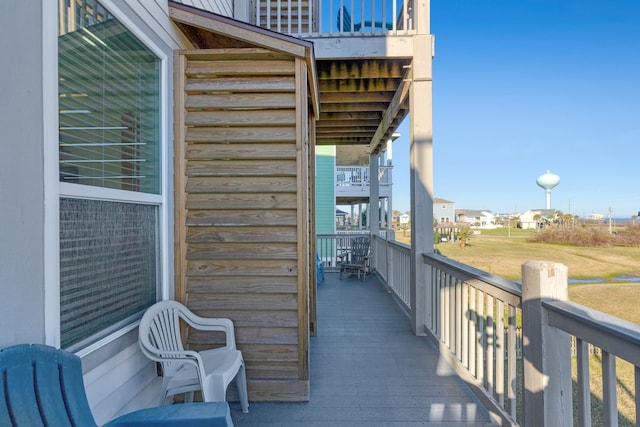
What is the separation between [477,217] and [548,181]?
640 inches

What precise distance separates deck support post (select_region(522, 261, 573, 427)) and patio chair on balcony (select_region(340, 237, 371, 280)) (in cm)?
527

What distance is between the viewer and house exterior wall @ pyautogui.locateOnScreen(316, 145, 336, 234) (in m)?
10.9

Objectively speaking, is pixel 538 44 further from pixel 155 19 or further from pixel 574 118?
pixel 155 19

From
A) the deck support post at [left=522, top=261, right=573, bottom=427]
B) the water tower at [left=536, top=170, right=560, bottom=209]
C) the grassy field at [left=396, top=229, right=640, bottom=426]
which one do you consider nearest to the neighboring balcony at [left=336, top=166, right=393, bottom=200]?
the grassy field at [left=396, top=229, right=640, bottom=426]

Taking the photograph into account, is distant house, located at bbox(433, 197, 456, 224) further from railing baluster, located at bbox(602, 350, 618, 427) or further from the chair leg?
railing baluster, located at bbox(602, 350, 618, 427)

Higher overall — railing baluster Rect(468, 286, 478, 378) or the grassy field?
railing baluster Rect(468, 286, 478, 378)

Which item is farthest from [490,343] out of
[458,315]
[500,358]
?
[458,315]

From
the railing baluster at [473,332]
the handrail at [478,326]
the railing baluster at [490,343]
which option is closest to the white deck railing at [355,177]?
the handrail at [478,326]

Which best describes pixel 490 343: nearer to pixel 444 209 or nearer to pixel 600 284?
pixel 600 284

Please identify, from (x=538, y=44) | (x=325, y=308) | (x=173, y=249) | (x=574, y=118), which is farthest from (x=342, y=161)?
(x=574, y=118)

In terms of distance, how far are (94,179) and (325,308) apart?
12.2ft

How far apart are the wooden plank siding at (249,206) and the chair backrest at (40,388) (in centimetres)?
116

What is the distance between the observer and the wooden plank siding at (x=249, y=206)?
2420 mm

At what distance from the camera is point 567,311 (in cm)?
144
